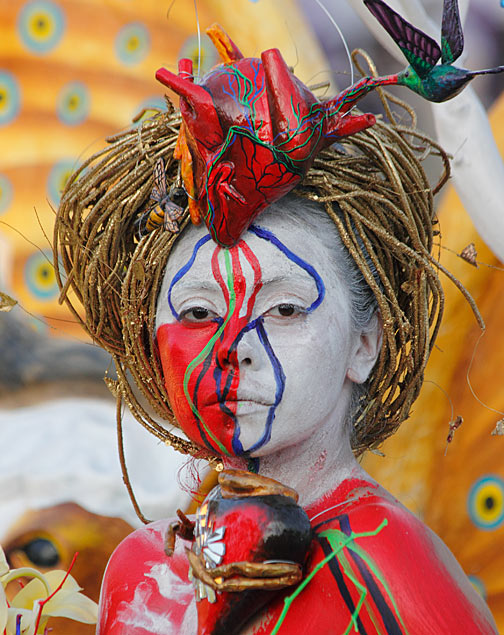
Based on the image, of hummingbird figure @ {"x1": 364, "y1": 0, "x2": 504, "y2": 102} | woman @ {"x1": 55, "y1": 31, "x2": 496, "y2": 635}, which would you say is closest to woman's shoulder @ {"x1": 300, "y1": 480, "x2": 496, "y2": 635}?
woman @ {"x1": 55, "y1": 31, "x2": 496, "y2": 635}

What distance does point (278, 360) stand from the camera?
1.04 metres

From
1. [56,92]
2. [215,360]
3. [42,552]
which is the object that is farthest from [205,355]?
[56,92]

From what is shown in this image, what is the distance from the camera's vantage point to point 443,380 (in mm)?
1854

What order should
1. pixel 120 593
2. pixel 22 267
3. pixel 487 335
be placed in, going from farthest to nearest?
pixel 22 267 < pixel 487 335 < pixel 120 593

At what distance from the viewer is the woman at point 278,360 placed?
950mm

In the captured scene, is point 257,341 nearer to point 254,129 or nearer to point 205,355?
point 205,355

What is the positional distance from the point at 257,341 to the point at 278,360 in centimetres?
3

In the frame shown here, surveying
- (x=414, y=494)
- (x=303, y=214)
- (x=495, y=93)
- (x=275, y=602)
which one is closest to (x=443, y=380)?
(x=414, y=494)

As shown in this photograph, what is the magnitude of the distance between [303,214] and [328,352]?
192 mm

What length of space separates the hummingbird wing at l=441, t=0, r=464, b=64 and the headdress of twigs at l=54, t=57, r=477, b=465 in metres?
0.22

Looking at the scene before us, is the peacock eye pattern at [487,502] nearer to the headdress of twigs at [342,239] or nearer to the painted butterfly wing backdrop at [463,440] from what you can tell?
the painted butterfly wing backdrop at [463,440]

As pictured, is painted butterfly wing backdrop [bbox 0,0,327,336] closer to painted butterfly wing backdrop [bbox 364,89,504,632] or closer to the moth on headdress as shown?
painted butterfly wing backdrop [bbox 364,89,504,632]

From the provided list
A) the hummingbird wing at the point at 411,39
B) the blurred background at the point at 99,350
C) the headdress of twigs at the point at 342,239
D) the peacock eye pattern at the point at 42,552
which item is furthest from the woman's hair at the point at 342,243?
the peacock eye pattern at the point at 42,552

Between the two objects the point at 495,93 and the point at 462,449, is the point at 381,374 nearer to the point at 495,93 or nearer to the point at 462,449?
the point at 462,449
